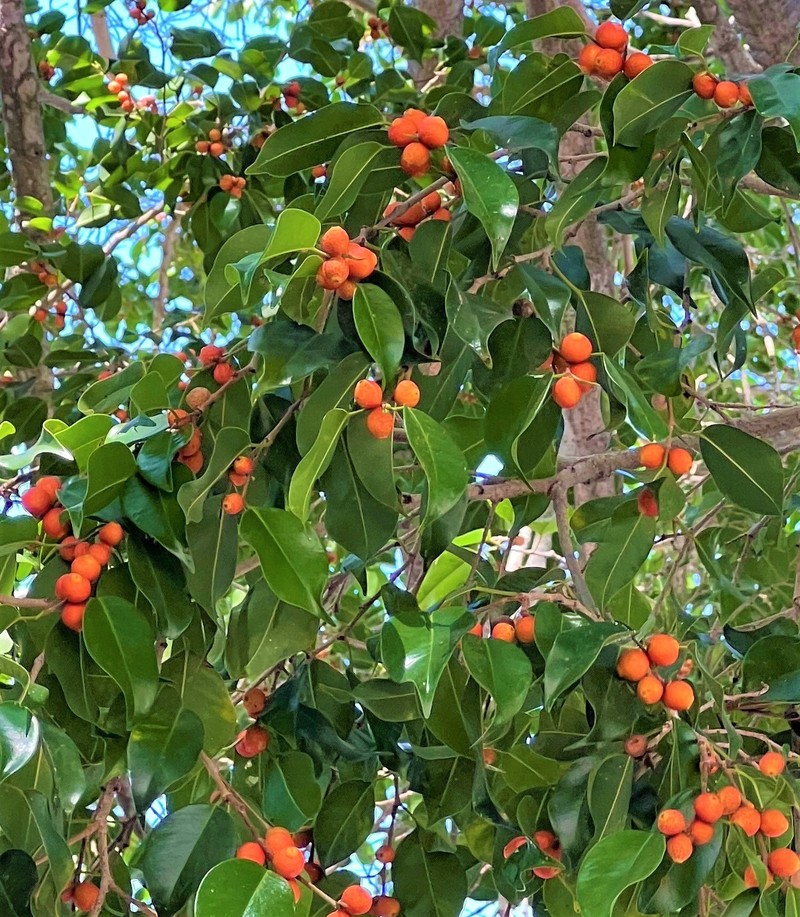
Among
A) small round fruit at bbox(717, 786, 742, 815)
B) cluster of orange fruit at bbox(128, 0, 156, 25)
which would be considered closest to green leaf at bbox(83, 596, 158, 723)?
small round fruit at bbox(717, 786, 742, 815)

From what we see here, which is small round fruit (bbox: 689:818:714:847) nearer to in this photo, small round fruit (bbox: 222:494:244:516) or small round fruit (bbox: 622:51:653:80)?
small round fruit (bbox: 222:494:244:516)

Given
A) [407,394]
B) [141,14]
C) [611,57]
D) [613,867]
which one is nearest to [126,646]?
[407,394]

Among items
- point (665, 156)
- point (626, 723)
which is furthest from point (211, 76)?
point (626, 723)

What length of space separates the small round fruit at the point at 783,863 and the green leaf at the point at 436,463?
368 millimetres

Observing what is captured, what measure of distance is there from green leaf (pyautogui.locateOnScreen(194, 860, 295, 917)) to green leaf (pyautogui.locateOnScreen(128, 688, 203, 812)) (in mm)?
93

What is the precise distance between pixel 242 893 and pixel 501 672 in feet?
0.75

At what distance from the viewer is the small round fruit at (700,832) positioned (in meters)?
0.72

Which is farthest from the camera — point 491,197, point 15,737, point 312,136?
point 312,136

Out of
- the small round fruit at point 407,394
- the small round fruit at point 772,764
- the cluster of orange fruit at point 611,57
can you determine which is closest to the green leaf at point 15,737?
the small round fruit at point 407,394

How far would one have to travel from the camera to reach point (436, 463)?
690 millimetres

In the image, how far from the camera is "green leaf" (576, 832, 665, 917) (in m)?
0.67

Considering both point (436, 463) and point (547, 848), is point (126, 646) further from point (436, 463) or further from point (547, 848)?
point (547, 848)

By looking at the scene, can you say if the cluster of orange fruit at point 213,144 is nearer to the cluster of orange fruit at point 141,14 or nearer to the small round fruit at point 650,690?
the cluster of orange fruit at point 141,14

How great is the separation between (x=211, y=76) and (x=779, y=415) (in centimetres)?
113
